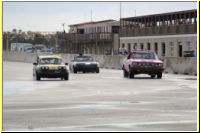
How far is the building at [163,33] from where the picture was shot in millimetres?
71625

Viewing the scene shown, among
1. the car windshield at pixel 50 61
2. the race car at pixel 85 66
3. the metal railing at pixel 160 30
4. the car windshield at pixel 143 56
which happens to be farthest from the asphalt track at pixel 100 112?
the metal railing at pixel 160 30

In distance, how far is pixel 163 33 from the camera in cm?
7762

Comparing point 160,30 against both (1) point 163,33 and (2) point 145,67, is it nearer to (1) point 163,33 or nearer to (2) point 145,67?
(1) point 163,33

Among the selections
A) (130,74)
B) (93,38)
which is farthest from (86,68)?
(93,38)

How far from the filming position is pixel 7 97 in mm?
19344

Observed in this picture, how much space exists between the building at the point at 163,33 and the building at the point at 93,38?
3.10 metres

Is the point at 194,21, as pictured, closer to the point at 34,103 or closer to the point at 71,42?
the point at 71,42

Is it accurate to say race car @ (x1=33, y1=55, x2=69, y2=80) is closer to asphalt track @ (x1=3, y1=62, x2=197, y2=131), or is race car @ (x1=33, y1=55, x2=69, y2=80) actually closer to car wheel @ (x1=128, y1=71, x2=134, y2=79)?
car wheel @ (x1=128, y1=71, x2=134, y2=79)

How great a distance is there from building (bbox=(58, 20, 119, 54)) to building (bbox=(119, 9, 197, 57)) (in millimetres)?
3103

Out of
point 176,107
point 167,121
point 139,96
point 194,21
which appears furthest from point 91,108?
point 194,21

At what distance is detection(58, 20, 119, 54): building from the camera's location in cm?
9425

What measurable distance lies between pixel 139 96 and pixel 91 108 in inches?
185

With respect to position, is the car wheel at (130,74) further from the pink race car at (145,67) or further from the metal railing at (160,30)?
the metal railing at (160,30)

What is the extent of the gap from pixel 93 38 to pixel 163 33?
66.6ft
